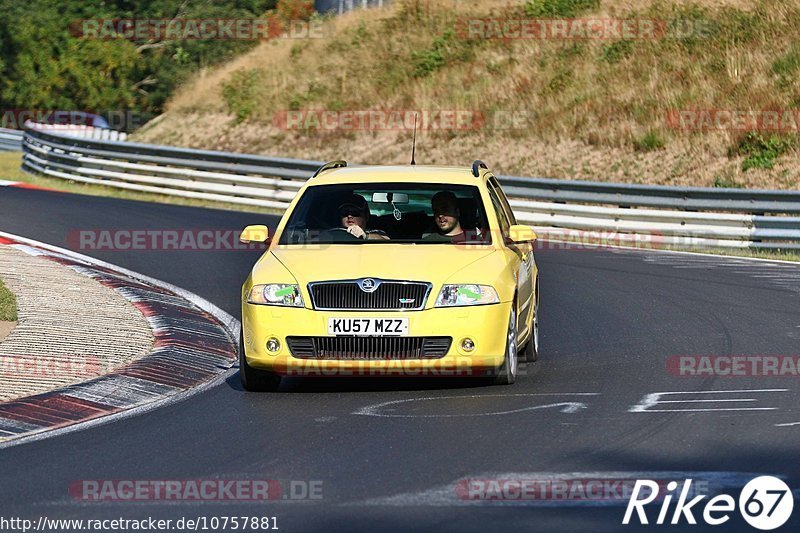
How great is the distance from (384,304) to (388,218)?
167 cm

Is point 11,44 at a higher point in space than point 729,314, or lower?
higher

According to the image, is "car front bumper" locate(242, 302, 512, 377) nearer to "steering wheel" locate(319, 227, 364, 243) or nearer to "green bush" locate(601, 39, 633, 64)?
"steering wheel" locate(319, 227, 364, 243)

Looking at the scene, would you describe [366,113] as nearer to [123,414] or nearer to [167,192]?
[167,192]

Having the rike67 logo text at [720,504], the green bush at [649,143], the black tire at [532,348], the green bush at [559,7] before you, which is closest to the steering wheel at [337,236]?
the black tire at [532,348]

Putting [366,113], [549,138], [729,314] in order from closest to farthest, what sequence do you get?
[729,314]
[549,138]
[366,113]

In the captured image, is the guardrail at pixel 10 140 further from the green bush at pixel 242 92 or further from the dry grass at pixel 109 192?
the dry grass at pixel 109 192

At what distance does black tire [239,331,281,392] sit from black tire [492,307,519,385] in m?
1.56

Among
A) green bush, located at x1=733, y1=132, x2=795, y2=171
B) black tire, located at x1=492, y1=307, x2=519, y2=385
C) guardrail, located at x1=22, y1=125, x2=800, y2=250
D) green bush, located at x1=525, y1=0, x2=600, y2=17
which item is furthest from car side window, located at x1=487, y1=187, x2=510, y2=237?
green bush, located at x1=525, y1=0, x2=600, y2=17

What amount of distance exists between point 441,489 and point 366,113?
Answer: 3231 cm

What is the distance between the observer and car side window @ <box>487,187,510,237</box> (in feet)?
35.6

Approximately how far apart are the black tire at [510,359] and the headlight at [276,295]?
1.45 m

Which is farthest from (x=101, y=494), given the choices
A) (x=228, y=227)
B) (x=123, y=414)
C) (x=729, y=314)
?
(x=228, y=227)

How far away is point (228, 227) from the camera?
75.0ft

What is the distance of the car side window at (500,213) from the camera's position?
35.6ft
